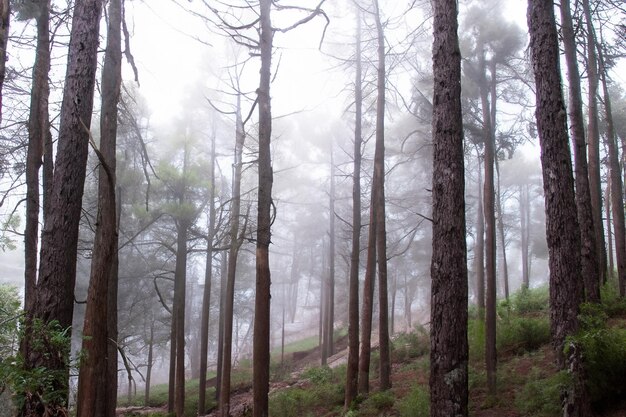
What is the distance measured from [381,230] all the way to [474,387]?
4480 millimetres

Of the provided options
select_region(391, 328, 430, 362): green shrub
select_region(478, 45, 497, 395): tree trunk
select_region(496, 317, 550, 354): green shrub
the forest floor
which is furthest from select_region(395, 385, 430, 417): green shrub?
select_region(391, 328, 430, 362): green shrub

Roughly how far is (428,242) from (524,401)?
18833mm

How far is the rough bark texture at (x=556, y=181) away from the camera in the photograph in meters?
6.19

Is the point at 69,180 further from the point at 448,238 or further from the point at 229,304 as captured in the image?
the point at 229,304

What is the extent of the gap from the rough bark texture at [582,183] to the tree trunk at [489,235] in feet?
6.64

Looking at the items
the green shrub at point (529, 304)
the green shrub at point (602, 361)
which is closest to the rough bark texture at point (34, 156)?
the green shrub at point (602, 361)

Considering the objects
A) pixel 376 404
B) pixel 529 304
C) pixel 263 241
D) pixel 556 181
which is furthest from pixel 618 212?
pixel 263 241

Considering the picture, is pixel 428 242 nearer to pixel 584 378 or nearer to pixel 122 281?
pixel 122 281

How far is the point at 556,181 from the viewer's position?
6.41 m

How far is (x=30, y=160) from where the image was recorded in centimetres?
930

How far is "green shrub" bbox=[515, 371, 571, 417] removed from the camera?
608cm

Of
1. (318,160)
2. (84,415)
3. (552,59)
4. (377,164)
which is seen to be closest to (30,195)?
(84,415)

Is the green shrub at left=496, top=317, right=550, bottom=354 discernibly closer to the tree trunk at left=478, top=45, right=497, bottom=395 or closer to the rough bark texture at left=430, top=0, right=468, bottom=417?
the tree trunk at left=478, top=45, right=497, bottom=395

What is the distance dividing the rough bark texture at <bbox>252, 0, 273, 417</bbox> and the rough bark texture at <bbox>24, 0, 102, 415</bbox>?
309 cm
